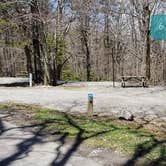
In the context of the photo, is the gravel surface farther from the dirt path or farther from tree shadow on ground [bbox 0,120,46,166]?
the dirt path

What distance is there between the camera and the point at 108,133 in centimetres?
935

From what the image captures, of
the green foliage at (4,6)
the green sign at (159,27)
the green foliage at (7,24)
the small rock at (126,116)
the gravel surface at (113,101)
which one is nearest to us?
the small rock at (126,116)

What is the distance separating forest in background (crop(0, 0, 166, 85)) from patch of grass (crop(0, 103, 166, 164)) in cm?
1267

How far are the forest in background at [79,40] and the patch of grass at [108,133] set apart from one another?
41.6 ft

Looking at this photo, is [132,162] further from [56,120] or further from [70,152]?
[56,120]

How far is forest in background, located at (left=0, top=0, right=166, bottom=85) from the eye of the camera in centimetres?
2516

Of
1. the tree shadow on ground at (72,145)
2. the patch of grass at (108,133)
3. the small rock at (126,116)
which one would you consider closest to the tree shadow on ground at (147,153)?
the patch of grass at (108,133)

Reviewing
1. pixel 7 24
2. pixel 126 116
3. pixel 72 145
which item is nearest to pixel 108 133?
pixel 72 145

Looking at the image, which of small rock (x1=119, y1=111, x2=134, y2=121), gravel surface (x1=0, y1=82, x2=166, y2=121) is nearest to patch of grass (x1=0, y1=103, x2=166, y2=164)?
small rock (x1=119, y1=111, x2=134, y2=121)

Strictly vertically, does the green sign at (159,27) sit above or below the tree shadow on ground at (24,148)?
above

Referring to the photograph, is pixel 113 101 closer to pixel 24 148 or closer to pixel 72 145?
pixel 72 145

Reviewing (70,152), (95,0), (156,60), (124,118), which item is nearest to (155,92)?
(124,118)

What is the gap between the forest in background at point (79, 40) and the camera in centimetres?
2516

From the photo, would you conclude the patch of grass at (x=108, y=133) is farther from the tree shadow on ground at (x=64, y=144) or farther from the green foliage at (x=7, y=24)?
the green foliage at (x=7, y=24)
